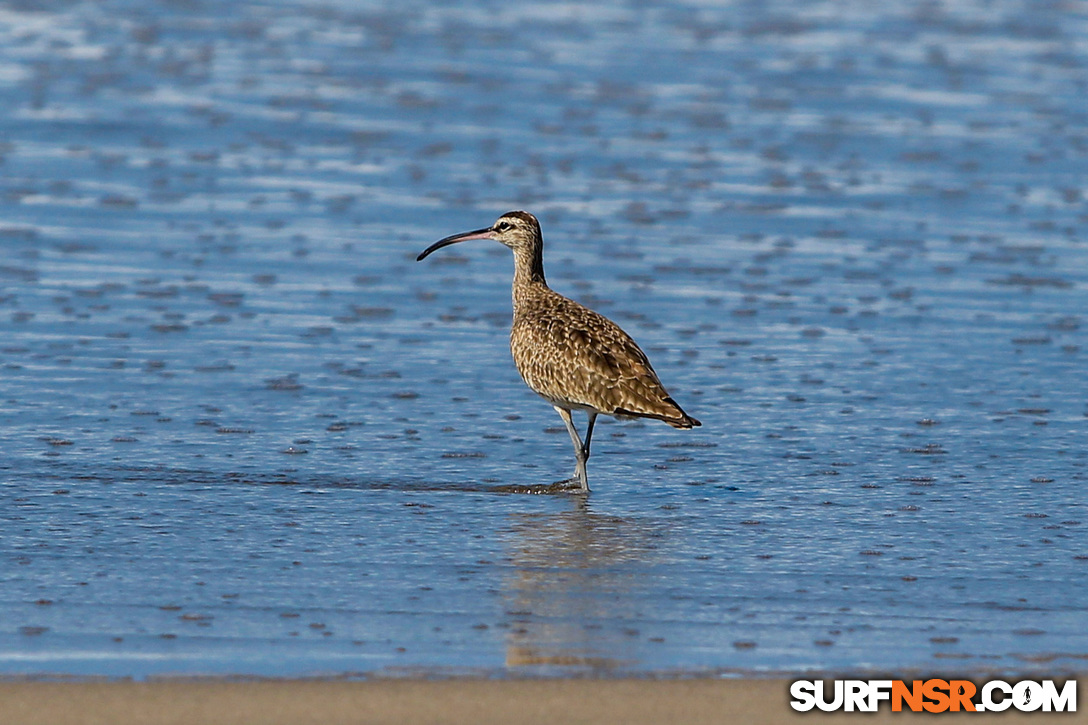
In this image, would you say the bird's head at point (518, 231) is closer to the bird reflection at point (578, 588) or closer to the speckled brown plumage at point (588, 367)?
the speckled brown plumage at point (588, 367)

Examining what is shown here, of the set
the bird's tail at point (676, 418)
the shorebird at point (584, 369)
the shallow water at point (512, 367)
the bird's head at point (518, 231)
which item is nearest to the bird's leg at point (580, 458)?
the shorebird at point (584, 369)

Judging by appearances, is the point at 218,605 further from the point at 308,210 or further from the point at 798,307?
the point at 308,210

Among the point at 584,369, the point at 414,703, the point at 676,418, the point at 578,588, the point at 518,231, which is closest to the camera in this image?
the point at 414,703

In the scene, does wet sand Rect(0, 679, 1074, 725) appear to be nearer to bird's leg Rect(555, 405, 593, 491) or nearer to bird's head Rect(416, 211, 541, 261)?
bird's leg Rect(555, 405, 593, 491)

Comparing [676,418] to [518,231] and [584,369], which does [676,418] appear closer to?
[584,369]

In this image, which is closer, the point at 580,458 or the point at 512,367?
the point at 580,458

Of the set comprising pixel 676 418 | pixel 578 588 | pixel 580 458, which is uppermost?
pixel 676 418

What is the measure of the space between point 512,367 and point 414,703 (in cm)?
645

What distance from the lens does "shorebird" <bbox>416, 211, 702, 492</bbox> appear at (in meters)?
9.96

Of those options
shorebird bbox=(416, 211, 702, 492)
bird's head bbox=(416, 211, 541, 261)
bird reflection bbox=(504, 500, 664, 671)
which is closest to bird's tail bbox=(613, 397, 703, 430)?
shorebird bbox=(416, 211, 702, 492)

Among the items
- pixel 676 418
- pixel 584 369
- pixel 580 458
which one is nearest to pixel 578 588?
pixel 676 418

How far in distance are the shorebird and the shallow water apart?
468 mm

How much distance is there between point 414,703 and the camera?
6.50 m

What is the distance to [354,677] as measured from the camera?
6.73m
